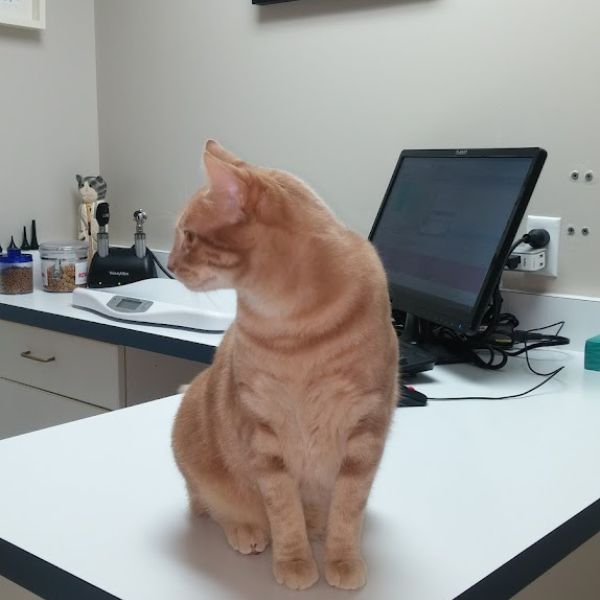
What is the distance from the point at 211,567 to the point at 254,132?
1656mm

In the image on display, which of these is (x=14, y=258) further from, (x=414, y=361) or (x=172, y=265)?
(x=172, y=265)

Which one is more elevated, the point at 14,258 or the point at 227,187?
the point at 227,187

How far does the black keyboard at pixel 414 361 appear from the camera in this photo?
1.45 m

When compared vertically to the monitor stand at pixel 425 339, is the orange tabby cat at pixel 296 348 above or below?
above

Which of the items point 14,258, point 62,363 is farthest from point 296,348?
point 14,258

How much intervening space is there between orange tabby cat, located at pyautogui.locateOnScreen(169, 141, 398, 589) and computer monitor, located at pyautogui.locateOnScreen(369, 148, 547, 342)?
2.20 ft

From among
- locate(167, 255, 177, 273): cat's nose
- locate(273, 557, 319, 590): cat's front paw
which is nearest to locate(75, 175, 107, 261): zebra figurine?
locate(167, 255, 177, 273): cat's nose

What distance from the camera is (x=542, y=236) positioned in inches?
66.9

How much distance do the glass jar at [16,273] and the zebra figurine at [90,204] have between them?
0.73 ft

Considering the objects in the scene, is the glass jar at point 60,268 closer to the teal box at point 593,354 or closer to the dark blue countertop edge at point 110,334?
the dark blue countertop edge at point 110,334

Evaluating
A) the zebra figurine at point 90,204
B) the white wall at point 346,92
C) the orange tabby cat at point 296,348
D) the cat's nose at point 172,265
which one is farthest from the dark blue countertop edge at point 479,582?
the zebra figurine at point 90,204

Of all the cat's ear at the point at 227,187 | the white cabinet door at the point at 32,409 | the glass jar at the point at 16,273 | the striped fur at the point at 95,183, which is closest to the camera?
the cat's ear at the point at 227,187

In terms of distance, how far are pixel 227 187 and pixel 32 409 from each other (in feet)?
4.97

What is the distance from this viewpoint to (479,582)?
74 cm
